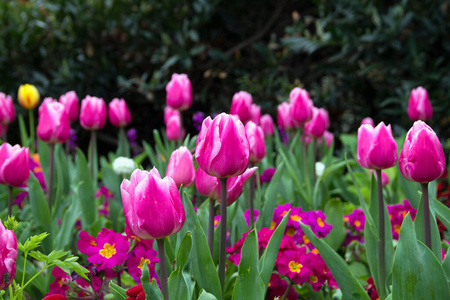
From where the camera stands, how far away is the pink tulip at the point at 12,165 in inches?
60.6

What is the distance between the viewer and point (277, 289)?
1.46m

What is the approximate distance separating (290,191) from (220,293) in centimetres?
122

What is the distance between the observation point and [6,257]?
94cm

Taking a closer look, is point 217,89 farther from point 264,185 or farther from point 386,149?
point 386,149

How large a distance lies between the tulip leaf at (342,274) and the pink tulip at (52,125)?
3.62 feet

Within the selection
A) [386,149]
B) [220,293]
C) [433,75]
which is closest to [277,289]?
[220,293]

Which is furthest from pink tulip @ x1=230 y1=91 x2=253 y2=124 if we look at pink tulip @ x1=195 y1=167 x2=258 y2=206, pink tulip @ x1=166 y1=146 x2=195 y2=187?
pink tulip @ x1=195 y1=167 x2=258 y2=206

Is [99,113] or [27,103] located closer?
[99,113]

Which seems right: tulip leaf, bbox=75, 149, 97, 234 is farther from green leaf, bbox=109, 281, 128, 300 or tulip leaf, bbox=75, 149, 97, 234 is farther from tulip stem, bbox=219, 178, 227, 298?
tulip stem, bbox=219, 178, 227, 298

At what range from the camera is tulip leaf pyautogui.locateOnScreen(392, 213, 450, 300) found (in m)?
1.09

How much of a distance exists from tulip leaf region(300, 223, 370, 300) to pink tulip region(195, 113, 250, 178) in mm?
309

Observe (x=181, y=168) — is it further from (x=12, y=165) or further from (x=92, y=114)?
(x=92, y=114)

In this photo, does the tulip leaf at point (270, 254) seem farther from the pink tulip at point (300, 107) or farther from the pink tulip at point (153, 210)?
the pink tulip at point (300, 107)

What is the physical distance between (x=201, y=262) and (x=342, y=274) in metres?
0.37
